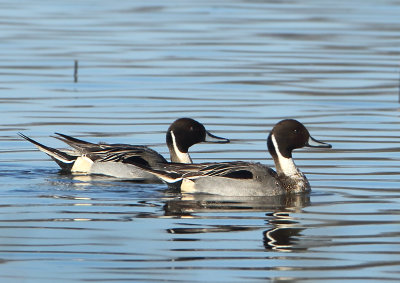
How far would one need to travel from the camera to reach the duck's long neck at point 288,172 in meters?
11.0

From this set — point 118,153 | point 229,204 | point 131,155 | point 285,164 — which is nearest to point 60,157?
point 118,153

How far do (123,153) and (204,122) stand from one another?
3041 millimetres

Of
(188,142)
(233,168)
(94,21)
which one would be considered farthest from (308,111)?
(94,21)

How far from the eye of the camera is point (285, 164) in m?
11.4

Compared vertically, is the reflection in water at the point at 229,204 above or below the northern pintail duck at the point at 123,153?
below

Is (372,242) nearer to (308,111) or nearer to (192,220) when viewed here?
(192,220)

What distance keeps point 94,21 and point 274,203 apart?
1567cm

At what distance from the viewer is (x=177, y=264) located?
7680mm

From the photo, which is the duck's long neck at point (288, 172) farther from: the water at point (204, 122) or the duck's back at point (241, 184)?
the water at point (204, 122)

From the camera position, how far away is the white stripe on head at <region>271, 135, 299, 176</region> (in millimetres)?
11227

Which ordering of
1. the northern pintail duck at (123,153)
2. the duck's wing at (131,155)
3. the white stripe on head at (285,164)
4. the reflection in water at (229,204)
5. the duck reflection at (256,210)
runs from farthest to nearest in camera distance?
the northern pintail duck at (123,153) < the duck's wing at (131,155) < the white stripe on head at (285,164) < the reflection in water at (229,204) < the duck reflection at (256,210)

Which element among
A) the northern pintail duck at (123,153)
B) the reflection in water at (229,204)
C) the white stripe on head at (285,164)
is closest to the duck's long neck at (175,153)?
the northern pintail duck at (123,153)

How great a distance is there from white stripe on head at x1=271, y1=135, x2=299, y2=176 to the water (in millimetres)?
265

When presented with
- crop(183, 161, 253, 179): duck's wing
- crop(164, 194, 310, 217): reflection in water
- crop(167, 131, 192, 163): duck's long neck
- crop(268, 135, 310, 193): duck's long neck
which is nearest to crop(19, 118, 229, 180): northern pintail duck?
crop(167, 131, 192, 163): duck's long neck
